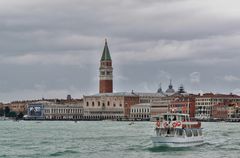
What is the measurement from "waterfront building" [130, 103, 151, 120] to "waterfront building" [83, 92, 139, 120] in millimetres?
2332

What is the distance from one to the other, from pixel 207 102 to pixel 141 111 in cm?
1962

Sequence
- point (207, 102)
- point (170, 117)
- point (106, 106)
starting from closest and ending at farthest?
→ point (170, 117)
point (207, 102)
point (106, 106)

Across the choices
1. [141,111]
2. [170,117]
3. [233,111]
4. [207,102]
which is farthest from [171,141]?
[141,111]

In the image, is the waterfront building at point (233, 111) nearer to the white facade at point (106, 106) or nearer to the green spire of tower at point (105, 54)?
the white facade at point (106, 106)

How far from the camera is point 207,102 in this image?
512 ft

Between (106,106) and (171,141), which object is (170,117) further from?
(106,106)

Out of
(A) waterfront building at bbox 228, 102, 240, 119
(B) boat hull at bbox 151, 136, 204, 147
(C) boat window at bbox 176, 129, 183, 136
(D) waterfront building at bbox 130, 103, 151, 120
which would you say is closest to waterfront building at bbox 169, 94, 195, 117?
(A) waterfront building at bbox 228, 102, 240, 119

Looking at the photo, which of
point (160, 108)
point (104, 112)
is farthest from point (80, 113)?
point (160, 108)

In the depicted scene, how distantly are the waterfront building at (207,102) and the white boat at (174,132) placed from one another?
358 ft

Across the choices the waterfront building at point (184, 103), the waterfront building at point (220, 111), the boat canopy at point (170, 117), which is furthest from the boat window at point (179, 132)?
the waterfront building at point (184, 103)

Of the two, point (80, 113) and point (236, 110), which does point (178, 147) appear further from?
point (80, 113)

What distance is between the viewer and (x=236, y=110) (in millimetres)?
148500

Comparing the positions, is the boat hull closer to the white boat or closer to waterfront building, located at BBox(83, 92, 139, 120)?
the white boat

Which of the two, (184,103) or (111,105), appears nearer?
(184,103)
